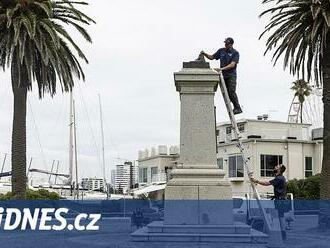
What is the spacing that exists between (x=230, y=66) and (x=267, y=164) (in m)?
52.5

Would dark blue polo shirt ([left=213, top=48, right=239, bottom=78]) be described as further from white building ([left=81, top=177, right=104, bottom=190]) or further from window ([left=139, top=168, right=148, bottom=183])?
window ([left=139, top=168, right=148, bottom=183])

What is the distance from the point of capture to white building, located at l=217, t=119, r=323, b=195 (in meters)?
64.4

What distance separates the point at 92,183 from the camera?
294ft

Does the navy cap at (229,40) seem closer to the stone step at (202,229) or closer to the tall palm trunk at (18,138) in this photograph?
the stone step at (202,229)

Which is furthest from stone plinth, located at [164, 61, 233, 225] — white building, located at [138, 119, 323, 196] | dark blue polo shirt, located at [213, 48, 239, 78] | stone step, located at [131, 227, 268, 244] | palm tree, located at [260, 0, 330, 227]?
white building, located at [138, 119, 323, 196]

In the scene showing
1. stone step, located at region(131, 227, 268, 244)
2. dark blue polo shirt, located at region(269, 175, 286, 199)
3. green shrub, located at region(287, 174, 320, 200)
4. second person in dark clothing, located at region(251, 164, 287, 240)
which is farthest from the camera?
green shrub, located at region(287, 174, 320, 200)

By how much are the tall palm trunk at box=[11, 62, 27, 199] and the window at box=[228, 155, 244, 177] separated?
37.6 m

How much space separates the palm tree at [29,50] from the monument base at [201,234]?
60.4ft

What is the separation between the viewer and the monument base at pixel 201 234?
11.9 m

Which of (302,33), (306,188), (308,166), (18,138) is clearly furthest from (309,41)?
(308,166)

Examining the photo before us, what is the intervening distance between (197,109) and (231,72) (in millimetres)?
1226

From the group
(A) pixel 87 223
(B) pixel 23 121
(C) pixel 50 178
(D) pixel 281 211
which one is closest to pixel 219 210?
(D) pixel 281 211

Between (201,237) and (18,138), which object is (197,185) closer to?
(201,237)

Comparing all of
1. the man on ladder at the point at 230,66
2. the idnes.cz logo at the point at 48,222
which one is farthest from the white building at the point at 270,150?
the man on ladder at the point at 230,66
